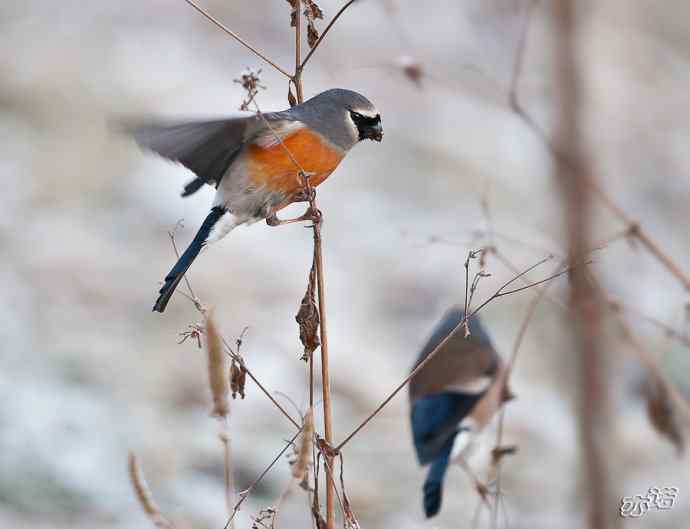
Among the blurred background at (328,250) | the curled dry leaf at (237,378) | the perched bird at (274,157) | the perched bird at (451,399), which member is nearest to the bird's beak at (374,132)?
the perched bird at (274,157)

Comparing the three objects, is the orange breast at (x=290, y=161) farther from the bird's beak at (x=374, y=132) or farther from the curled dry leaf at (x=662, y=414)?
the curled dry leaf at (x=662, y=414)

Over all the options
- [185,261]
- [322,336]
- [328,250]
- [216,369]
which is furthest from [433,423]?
[328,250]

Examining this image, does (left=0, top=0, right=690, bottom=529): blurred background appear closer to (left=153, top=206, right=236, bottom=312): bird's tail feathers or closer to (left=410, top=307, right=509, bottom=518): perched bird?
(left=410, top=307, right=509, bottom=518): perched bird

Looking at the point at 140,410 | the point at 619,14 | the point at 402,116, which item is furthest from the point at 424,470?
the point at 619,14

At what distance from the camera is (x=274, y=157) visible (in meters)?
2.11

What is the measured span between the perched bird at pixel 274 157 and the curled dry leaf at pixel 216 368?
600 millimetres

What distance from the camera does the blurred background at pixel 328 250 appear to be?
3549mm

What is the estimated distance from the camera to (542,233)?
5336 mm

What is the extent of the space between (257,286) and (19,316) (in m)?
1.08

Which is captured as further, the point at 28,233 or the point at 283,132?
the point at 28,233

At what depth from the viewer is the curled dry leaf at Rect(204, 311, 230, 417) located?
137cm

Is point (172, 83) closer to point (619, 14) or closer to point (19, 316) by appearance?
point (19, 316)

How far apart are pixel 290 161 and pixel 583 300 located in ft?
2.18

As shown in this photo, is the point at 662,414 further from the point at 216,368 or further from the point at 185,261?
the point at 216,368
